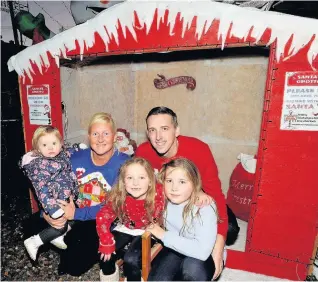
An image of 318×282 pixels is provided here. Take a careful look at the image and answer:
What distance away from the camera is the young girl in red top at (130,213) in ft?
8.13

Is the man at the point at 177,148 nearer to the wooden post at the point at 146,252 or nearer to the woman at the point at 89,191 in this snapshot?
the woman at the point at 89,191

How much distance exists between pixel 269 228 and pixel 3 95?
21.1ft

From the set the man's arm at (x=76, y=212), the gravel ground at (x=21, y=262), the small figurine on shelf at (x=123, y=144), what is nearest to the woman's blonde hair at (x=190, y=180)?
the man's arm at (x=76, y=212)

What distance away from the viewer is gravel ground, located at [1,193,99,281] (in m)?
3.15

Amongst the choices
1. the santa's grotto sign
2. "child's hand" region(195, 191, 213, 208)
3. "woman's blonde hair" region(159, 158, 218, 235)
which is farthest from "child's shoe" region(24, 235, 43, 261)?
the santa's grotto sign

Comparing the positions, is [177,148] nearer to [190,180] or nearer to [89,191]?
[190,180]

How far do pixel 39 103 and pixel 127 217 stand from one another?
2.60m

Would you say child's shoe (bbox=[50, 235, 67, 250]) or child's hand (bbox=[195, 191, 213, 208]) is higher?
child's hand (bbox=[195, 191, 213, 208])

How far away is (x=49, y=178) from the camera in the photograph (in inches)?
115

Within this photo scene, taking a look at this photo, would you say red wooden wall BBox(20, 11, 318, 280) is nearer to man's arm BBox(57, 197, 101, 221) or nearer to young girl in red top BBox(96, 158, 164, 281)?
young girl in red top BBox(96, 158, 164, 281)

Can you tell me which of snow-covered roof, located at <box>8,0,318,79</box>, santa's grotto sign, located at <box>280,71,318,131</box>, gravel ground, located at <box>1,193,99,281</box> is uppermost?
snow-covered roof, located at <box>8,0,318,79</box>

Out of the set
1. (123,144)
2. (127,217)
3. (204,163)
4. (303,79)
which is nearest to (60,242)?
(127,217)

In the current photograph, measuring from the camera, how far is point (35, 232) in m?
3.12

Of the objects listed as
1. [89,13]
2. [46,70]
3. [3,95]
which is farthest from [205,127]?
[3,95]
